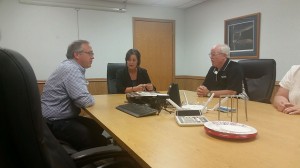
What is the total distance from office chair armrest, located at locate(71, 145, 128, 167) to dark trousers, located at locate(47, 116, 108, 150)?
667 millimetres

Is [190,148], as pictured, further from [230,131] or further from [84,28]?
[84,28]

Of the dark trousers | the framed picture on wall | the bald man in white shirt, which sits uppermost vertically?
the framed picture on wall

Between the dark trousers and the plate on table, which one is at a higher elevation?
the plate on table

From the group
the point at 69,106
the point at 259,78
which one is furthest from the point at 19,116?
the point at 259,78

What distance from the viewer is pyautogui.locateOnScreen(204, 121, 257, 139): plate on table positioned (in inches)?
39.4

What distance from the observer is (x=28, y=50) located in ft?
13.6

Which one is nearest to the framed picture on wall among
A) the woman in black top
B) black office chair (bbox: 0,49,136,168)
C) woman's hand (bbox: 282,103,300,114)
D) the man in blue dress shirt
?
the woman in black top

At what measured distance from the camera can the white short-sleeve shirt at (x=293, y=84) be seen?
71.6 inches

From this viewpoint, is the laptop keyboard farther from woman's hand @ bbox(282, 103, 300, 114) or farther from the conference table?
woman's hand @ bbox(282, 103, 300, 114)

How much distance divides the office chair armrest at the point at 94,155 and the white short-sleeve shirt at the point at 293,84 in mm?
1369

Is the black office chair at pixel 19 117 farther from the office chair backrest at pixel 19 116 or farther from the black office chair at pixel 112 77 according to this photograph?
the black office chair at pixel 112 77

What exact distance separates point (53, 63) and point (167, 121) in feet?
11.4

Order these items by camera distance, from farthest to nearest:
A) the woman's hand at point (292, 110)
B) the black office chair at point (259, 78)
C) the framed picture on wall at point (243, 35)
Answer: the framed picture on wall at point (243, 35), the black office chair at point (259, 78), the woman's hand at point (292, 110)

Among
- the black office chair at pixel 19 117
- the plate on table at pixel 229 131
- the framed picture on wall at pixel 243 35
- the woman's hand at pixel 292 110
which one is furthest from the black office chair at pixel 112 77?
the black office chair at pixel 19 117
